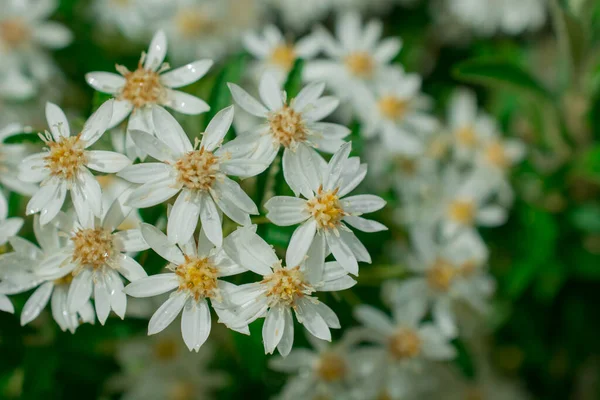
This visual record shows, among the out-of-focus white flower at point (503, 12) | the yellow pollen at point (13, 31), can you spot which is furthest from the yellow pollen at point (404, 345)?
the yellow pollen at point (13, 31)

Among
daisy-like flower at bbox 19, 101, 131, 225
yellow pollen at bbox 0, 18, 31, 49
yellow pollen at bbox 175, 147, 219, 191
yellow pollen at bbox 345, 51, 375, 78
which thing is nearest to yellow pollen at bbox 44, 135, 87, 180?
daisy-like flower at bbox 19, 101, 131, 225

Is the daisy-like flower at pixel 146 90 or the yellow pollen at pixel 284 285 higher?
the daisy-like flower at pixel 146 90

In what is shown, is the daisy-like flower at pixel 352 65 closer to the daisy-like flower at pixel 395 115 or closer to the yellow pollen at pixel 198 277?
the daisy-like flower at pixel 395 115

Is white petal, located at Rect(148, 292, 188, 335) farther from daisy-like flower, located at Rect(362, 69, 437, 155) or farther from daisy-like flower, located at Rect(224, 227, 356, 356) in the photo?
daisy-like flower, located at Rect(362, 69, 437, 155)

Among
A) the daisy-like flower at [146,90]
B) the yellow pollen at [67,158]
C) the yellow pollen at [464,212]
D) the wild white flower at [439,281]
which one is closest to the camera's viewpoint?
the yellow pollen at [67,158]

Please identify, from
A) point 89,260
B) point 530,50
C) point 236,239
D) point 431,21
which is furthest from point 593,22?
point 89,260
